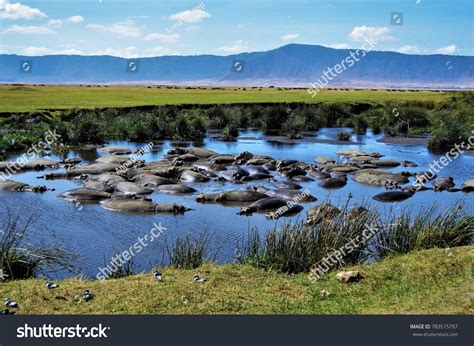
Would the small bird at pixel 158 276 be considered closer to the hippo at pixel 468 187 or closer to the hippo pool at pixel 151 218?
the hippo pool at pixel 151 218

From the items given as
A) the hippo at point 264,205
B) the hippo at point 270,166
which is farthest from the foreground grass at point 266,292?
the hippo at point 270,166

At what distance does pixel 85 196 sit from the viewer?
2125 centimetres

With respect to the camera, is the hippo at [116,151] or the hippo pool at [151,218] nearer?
the hippo pool at [151,218]

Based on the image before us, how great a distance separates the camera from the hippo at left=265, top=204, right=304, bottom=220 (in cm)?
1881

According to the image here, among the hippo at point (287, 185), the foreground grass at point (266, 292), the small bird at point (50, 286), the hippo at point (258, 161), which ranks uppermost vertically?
the small bird at point (50, 286)

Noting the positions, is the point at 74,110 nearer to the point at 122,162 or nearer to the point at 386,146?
the point at 122,162

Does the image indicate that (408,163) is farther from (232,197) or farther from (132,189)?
(132,189)

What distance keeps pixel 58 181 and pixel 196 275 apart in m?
16.5

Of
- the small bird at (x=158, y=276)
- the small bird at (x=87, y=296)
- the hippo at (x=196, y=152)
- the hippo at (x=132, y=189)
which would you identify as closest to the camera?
the small bird at (x=87, y=296)

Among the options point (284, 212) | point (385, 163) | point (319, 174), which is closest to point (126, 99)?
point (385, 163)

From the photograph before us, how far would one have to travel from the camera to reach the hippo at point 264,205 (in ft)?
64.0

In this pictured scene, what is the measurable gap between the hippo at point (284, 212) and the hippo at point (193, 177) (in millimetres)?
6502

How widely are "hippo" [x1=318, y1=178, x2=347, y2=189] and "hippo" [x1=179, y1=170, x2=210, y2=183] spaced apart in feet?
16.5

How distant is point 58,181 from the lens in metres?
25.4
